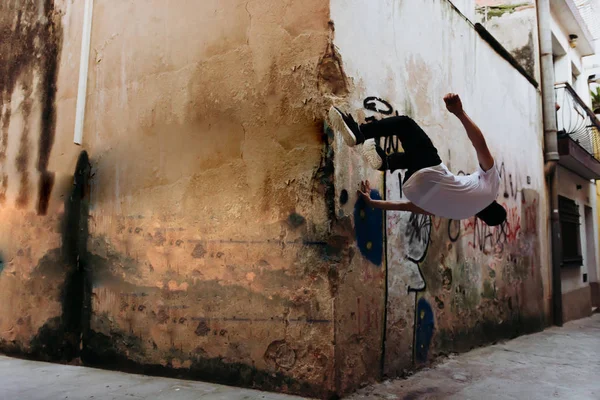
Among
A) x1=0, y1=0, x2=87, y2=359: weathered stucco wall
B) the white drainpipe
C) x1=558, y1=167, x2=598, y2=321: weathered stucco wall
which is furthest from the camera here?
x1=558, y1=167, x2=598, y2=321: weathered stucco wall

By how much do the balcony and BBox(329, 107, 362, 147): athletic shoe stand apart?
6.64m

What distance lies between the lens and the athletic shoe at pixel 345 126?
119 inches

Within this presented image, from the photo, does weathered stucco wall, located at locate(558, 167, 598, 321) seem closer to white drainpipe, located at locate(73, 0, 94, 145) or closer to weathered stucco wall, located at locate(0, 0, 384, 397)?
weathered stucco wall, located at locate(0, 0, 384, 397)

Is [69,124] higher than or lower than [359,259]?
higher

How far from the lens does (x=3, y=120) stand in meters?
5.42

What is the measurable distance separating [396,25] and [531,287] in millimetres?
4671

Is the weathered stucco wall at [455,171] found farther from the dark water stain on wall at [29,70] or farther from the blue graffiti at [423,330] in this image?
the dark water stain on wall at [29,70]

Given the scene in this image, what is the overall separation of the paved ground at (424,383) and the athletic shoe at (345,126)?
5.84 ft

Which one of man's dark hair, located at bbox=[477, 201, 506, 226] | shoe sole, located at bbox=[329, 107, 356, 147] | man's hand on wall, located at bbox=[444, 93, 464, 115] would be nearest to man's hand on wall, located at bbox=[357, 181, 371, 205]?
shoe sole, located at bbox=[329, 107, 356, 147]

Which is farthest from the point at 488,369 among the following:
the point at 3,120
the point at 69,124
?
the point at 3,120

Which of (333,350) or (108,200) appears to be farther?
(108,200)

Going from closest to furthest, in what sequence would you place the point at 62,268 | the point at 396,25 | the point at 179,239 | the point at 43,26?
the point at 179,239 → the point at 396,25 → the point at 62,268 → the point at 43,26

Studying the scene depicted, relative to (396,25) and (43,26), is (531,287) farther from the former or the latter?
(43,26)

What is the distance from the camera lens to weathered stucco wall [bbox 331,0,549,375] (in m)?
3.92
